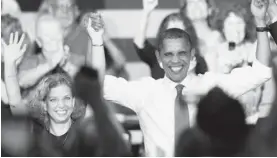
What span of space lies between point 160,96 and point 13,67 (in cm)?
57

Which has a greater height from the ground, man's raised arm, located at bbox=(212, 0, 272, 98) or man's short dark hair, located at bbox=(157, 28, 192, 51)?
man's short dark hair, located at bbox=(157, 28, 192, 51)

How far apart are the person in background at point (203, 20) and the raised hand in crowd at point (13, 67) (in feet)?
2.14

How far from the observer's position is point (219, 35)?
1929mm

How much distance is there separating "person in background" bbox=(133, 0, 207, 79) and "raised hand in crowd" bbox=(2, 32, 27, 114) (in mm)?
449

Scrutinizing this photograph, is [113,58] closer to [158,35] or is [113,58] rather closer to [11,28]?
[158,35]

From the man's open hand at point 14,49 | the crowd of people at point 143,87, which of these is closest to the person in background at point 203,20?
the crowd of people at point 143,87

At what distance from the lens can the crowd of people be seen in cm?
183

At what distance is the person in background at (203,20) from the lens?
1899 millimetres

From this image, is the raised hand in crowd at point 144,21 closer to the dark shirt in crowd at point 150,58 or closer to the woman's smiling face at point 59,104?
the dark shirt in crowd at point 150,58

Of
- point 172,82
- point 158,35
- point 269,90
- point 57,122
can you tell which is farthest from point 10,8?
point 269,90

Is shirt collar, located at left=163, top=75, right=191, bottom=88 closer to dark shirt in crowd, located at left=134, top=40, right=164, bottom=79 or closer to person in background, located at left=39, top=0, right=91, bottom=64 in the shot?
dark shirt in crowd, located at left=134, top=40, right=164, bottom=79

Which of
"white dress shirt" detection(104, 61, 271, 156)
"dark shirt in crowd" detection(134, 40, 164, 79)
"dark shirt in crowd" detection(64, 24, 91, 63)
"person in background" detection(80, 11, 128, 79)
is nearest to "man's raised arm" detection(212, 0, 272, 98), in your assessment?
"white dress shirt" detection(104, 61, 271, 156)

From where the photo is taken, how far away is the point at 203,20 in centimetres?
191

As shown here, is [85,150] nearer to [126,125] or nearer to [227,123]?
[126,125]
